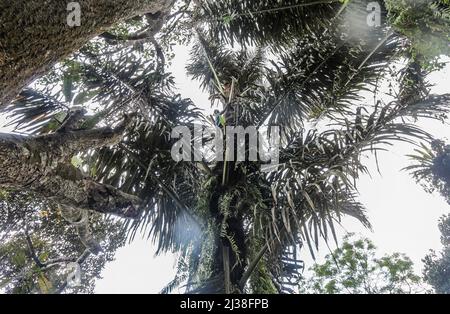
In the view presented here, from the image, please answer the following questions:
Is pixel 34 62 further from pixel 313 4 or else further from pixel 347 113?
pixel 313 4

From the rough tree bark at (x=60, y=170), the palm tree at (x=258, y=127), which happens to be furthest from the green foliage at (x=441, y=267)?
the rough tree bark at (x=60, y=170)

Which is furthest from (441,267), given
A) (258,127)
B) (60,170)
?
(60,170)

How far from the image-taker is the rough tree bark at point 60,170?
1.54m

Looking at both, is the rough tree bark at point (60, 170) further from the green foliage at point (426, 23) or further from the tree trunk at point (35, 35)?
the green foliage at point (426, 23)

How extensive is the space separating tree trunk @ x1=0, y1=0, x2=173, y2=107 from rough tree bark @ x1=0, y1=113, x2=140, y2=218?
295 millimetres

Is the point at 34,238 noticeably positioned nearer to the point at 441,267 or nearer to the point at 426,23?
the point at 426,23

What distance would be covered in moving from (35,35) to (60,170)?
933mm

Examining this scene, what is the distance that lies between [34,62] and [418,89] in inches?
103

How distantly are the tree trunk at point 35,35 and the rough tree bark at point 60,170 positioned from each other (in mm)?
295

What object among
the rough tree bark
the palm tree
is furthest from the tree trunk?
the palm tree

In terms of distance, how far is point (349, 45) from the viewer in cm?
318

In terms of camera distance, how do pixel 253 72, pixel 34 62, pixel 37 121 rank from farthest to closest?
pixel 253 72 → pixel 37 121 → pixel 34 62

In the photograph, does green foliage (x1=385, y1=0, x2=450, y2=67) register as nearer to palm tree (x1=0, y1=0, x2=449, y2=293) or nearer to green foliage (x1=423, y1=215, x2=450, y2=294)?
palm tree (x1=0, y1=0, x2=449, y2=293)

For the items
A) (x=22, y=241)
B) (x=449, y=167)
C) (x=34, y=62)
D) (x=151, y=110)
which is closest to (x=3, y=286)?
(x=22, y=241)
